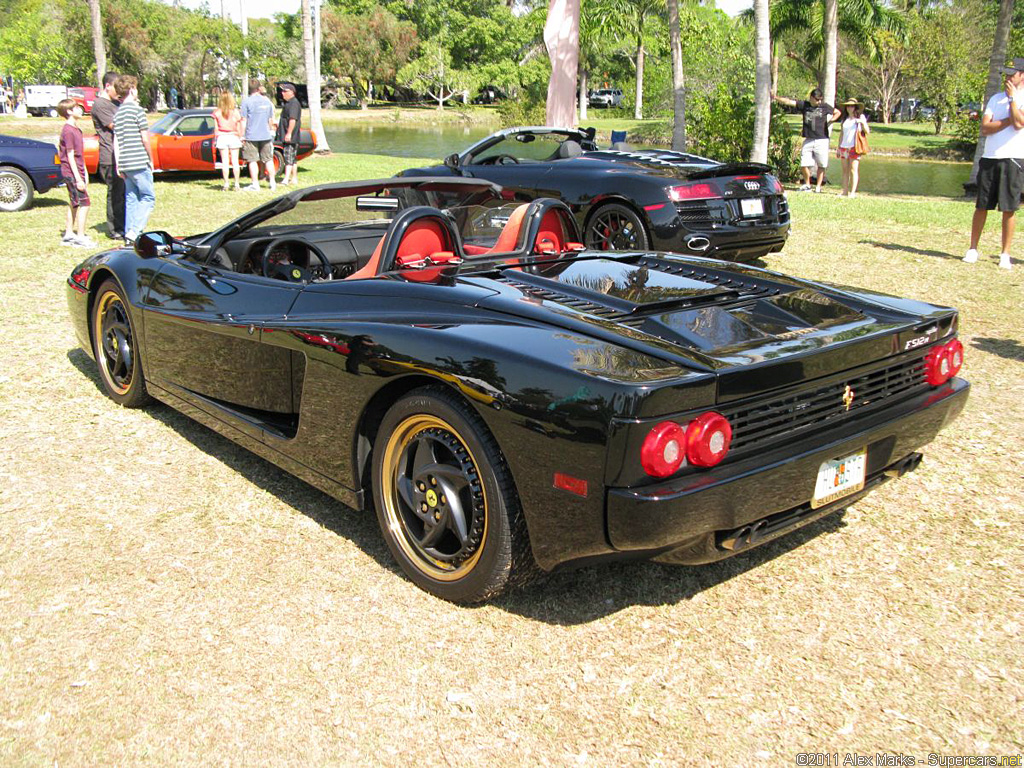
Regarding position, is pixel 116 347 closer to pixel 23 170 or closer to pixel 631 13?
pixel 23 170

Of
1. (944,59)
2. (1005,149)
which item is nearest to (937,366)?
(1005,149)

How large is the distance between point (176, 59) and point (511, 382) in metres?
57.1

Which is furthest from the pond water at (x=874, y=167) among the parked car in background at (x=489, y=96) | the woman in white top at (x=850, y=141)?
the parked car in background at (x=489, y=96)

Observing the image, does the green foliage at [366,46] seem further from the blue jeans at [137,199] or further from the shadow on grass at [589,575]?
the shadow on grass at [589,575]

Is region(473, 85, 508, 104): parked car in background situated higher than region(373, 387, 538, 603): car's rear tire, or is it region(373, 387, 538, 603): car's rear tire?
region(473, 85, 508, 104): parked car in background

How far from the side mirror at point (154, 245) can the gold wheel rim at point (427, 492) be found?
2079 mm

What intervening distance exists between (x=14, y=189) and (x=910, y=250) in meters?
11.9

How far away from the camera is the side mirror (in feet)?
15.0

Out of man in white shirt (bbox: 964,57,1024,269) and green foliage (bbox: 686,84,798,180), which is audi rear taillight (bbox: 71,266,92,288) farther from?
green foliage (bbox: 686,84,798,180)

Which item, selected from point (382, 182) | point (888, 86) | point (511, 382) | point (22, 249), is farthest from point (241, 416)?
point (888, 86)

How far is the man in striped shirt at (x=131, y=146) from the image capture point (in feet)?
31.8

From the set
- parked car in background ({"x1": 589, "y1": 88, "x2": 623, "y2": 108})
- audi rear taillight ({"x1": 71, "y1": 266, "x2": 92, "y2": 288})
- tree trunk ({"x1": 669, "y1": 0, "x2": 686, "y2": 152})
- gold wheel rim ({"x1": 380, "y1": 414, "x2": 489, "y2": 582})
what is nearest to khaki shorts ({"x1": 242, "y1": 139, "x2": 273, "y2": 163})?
tree trunk ({"x1": 669, "y1": 0, "x2": 686, "y2": 152})

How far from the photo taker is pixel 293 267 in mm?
4090

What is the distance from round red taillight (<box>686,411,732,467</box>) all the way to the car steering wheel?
2.16 meters
